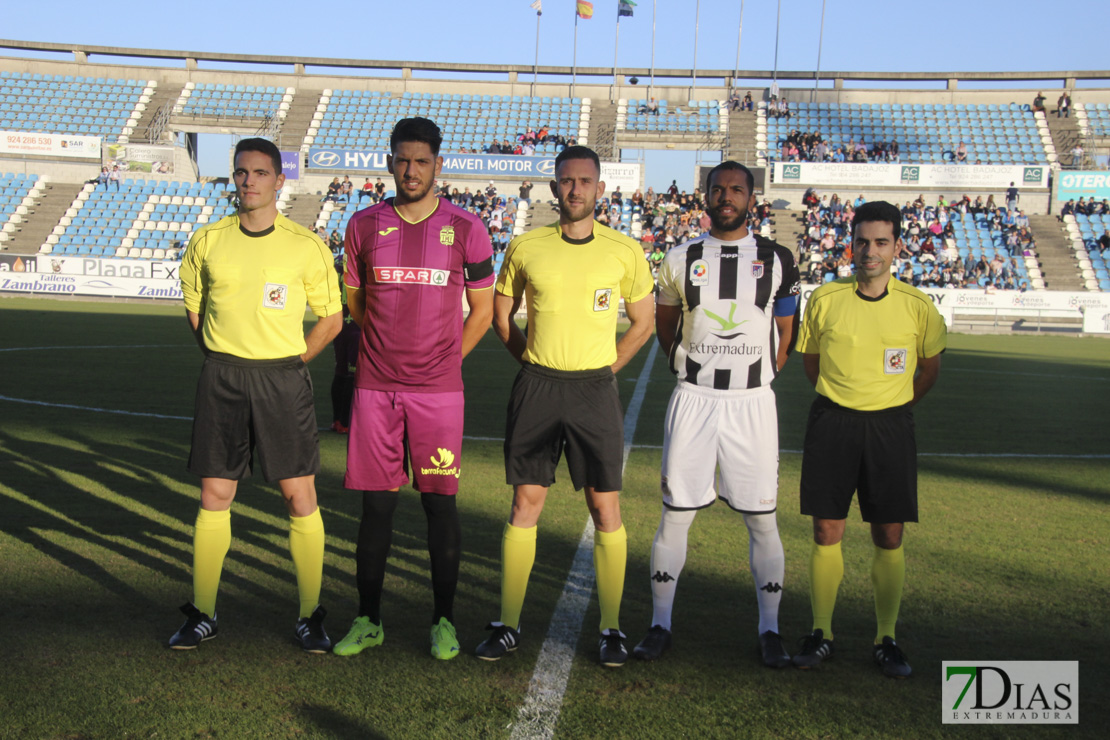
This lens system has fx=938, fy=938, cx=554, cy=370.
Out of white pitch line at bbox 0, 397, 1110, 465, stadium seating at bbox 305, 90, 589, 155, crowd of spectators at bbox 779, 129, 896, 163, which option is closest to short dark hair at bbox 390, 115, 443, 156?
white pitch line at bbox 0, 397, 1110, 465

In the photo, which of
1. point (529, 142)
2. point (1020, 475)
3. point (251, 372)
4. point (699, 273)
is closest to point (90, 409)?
point (251, 372)

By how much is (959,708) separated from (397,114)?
149 feet

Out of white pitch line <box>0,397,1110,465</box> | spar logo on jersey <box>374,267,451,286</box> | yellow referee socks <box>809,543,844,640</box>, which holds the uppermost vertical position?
spar logo on jersey <box>374,267,451,286</box>

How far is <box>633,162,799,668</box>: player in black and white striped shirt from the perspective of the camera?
13.2 feet

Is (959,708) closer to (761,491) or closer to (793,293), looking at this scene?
(761,491)

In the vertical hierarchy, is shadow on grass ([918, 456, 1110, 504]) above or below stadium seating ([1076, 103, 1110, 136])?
below

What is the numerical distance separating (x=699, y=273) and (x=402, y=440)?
4.82 feet

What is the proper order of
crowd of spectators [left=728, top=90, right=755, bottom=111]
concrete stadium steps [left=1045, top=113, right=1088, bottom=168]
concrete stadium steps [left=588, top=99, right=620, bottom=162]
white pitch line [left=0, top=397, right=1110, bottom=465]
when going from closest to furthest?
white pitch line [left=0, top=397, right=1110, bottom=465] < concrete stadium steps [left=1045, top=113, right=1088, bottom=168] < concrete stadium steps [left=588, top=99, right=620, bottom=162] < crowd of spectators [left=728, top=90, right=755, bottom=111]

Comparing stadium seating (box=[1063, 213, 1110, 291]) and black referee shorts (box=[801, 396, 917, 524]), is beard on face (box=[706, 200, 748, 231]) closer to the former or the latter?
black referee shorts (box=[801, 396, 917, 524])

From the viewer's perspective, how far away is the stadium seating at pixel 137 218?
3506 centimetres

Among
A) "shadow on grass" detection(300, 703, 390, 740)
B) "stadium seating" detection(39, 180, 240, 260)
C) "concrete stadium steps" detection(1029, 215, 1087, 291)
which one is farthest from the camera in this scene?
"stadium seating" detection(39, 180, 240, 260)

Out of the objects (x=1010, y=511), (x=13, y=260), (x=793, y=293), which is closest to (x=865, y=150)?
(x=13, y=260)

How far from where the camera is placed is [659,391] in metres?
13.1

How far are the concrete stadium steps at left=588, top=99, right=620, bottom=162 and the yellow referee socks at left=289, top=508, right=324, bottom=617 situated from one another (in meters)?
39.8
